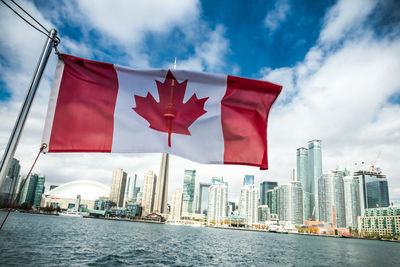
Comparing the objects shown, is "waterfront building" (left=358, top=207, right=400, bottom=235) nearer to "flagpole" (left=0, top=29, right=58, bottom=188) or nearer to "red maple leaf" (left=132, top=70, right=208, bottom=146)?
"red maple leaf" (left=132, top=70, right=208, bottom=146)

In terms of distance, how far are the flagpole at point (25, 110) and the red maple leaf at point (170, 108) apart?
74.3 inches

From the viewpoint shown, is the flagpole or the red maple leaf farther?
the red maple leaf

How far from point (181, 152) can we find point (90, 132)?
1.72 m

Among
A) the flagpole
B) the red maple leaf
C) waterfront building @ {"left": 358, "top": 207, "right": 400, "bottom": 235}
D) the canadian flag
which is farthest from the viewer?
waterfront building @ {"left": 358, "top": 207, "right": 400, "bottom": 235}

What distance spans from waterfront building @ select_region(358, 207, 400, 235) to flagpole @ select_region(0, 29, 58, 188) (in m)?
192

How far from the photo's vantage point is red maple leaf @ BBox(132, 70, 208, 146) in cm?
551

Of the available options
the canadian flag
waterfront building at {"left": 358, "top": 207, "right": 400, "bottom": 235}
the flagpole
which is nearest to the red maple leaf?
the canadian flag

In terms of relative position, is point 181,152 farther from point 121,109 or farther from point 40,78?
point 40,78

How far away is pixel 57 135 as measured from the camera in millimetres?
4859

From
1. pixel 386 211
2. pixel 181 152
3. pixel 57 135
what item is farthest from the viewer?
pixel 386 211

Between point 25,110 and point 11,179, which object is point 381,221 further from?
point 25,110

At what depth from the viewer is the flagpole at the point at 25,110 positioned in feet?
11.3

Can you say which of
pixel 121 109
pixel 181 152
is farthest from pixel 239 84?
pixel 121 109

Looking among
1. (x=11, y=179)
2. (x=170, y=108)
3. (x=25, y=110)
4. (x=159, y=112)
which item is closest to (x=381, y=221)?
(x=11, y=179)
